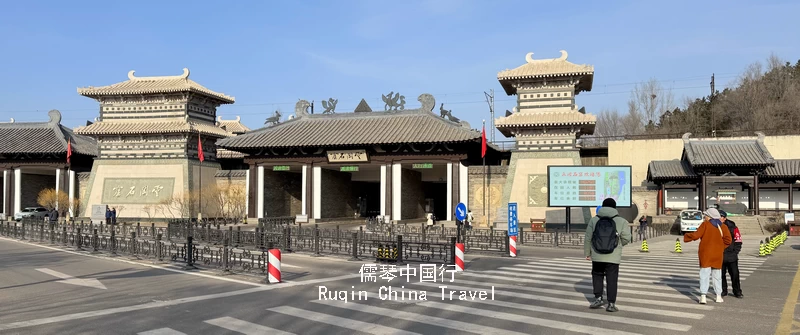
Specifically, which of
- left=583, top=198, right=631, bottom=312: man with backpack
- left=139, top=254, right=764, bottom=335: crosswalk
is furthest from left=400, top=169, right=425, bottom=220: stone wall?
left=583, top=198, right=631, bottom=312: man with backpack

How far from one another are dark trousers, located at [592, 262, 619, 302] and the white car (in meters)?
25.0

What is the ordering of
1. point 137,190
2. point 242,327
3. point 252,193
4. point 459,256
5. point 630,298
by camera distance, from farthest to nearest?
point 137,190 < point 252,193 < point 459,256 < point 630,298 < point 242,327

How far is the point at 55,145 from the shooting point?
46.5m

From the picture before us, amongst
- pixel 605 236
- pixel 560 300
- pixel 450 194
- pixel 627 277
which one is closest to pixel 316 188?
pixel 450 194

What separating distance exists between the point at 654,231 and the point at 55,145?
44.1m

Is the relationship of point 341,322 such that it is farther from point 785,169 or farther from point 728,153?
point 785,169

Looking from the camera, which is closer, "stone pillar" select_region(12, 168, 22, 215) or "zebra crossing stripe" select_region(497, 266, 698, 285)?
"zebra crossing stripe" select_region(497, 266, 698, 285)

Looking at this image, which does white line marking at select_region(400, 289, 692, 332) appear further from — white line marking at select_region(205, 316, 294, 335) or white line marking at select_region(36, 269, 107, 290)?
white line marking at select_region(36, 269, 107, 290)

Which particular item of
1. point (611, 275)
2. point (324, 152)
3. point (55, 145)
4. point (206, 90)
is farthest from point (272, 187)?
point (611, 275)

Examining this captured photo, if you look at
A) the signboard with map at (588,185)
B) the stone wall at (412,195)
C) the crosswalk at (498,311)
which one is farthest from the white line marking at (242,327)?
the stone wall at (412,195)

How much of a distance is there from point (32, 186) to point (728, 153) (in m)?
54.3

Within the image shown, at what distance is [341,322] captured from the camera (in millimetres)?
8602

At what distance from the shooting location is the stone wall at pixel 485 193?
127 feet

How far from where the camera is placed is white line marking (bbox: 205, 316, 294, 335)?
8.00m
